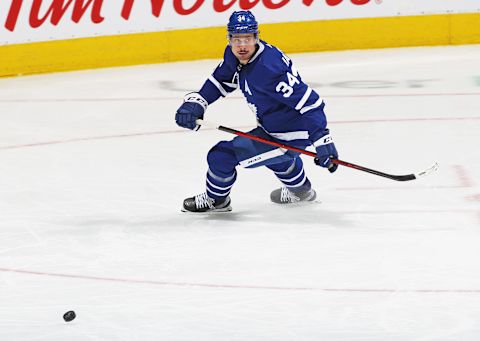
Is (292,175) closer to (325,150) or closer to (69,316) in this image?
(325,150)

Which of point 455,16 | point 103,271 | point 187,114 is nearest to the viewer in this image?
point 103,271

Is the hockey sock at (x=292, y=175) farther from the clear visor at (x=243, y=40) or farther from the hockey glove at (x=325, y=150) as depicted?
the clear visor at (x=243, y=40)

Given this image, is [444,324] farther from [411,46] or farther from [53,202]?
[411,46]

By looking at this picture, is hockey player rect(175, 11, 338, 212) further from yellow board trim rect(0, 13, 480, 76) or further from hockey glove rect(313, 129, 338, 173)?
yellow board trim rect(0, 13, 480, 76)

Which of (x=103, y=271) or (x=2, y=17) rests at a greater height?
(x=2, y=17)

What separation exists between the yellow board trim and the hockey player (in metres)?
3.85

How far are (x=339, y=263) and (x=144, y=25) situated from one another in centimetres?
486

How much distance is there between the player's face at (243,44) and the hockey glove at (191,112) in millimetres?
300

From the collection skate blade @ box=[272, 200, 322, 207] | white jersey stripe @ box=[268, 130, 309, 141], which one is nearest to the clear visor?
white jersey stripe @ box=[268, 130, 309, 141]

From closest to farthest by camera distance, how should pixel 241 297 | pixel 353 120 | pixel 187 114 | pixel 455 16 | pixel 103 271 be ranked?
pixel 241 297
pixel 103 271
pixel 187 114
pixel 353 120
pixel 455 16

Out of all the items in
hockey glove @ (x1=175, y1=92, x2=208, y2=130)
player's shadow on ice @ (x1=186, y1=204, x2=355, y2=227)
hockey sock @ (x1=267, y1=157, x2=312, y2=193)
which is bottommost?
player's shadow on ice @ (x1=186, y1=204, x2=355, y2=227)

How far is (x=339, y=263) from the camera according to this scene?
4.17 metres

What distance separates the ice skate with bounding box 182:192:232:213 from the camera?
491 centimetres

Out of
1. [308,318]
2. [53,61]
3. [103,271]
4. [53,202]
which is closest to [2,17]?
[53,61]
